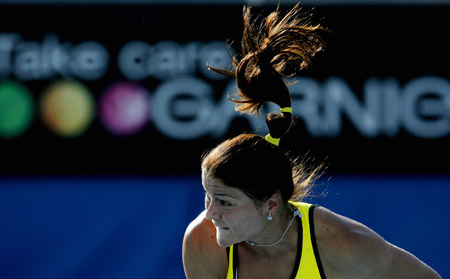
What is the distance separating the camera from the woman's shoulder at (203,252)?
2717 millimetres

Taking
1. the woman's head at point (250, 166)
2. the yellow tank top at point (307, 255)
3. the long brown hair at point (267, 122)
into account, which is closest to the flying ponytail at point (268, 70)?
the long brown hair at point (267, 122)

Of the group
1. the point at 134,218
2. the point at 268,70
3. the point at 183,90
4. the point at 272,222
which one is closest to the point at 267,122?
the point at 268,70

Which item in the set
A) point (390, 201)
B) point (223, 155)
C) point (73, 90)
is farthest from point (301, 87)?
point (223, 155)

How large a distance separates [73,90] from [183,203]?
81 centimetres

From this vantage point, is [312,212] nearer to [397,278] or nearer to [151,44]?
[397,278]

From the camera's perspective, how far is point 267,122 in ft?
8.88

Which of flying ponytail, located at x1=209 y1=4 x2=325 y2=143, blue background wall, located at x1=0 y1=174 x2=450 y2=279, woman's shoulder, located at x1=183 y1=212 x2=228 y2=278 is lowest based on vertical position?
blue background wall, located at x1=0 y1=174 x2=450 y2=279

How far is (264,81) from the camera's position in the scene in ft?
8.94

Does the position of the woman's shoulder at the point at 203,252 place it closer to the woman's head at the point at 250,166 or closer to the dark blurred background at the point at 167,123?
the woman's head at the point at 250,166

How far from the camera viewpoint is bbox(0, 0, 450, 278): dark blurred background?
410cm

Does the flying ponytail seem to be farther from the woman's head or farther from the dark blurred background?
the dark blurred background

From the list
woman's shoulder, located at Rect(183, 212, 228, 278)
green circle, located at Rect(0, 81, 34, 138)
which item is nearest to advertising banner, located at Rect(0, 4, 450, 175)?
green circle, located at Rect(0, 81, 34, 138)

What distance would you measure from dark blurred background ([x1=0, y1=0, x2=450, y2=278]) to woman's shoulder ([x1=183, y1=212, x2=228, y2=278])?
142 cm

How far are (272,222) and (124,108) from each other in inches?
63.9
